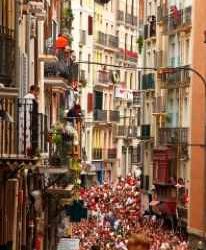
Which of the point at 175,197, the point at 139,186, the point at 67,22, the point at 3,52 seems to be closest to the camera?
the point at 3,52

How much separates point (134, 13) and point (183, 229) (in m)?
48.1

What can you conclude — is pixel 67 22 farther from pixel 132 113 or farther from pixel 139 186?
pixel 132 113

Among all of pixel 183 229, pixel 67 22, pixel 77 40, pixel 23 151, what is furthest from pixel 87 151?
pixel 23 151

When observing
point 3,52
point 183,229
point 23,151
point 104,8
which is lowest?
point 183,229

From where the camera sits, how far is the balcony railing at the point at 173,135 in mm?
57375

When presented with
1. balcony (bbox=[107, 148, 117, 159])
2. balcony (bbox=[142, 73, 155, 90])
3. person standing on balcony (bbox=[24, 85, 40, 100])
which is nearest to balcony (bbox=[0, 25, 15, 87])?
person standing on balcony (bbox=[24, 85, 40, 100])

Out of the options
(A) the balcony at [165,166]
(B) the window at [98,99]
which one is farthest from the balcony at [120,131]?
(A) the balcony at [165,166]

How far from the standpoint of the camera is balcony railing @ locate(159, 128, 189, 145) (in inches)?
2259

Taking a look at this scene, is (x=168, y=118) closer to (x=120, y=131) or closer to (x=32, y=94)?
(x=120, y=131)

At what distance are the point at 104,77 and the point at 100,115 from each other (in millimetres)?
3240

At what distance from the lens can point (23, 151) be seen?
877 inches

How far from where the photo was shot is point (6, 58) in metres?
18.3

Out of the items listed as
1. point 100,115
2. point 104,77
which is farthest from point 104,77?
point 100,115

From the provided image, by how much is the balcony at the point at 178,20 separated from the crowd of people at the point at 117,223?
8.87m
